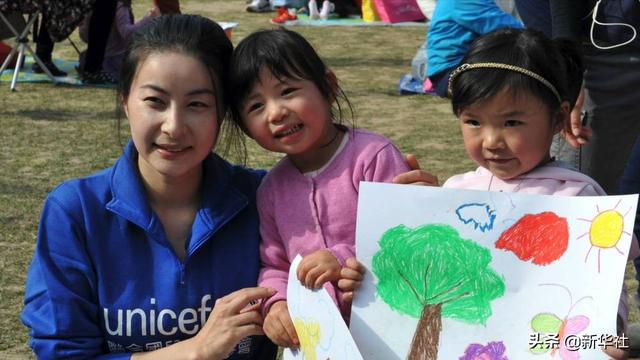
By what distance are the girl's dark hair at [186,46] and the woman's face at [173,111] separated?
2 centimetres

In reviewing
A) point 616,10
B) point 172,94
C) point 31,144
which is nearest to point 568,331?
point 172,94

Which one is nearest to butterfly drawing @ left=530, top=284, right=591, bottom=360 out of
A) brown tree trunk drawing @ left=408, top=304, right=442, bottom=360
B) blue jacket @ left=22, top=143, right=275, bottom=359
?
brown tree trunk drawing @ left=408, top=304, right=442, bottom=360

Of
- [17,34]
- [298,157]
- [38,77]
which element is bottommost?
[38,77]

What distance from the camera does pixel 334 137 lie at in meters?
2.18

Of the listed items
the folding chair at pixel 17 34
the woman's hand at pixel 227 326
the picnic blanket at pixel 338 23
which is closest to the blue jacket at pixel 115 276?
the woman's hand at pixel 227 326

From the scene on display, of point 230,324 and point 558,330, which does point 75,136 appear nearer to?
point 230,324

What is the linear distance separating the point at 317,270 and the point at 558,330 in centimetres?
46

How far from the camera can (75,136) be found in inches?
249

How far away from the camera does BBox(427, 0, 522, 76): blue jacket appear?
3.71 meters

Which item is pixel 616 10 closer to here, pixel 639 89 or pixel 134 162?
pixel 639 89

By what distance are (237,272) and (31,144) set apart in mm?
4318

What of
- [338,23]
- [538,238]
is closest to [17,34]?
[338,23]

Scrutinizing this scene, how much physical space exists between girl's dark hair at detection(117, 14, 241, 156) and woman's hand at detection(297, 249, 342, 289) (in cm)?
38

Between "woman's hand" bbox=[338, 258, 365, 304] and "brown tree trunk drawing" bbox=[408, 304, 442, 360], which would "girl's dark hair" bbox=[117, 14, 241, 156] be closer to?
"woman's hand" bbox=[338, 258, 365, 304]
